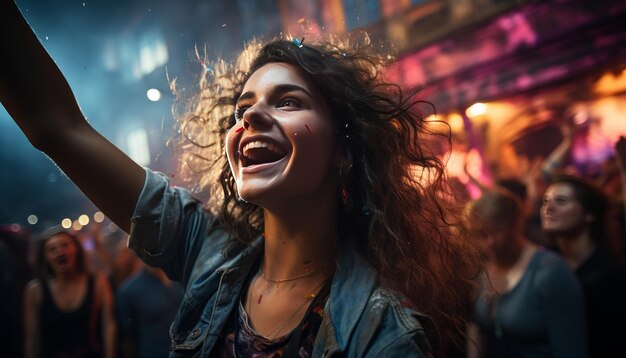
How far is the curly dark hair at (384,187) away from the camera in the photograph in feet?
5.16

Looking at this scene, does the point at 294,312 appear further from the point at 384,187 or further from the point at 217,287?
the point at 384,187

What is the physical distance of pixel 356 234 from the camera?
170cm

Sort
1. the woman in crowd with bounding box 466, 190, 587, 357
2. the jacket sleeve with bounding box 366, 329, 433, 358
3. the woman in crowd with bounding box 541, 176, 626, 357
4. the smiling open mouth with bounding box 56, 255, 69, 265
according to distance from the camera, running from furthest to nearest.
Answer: the smiling open mouth with bounding box 56, 255, 69, 265
the woman in crowd with bounding box 541, 176, 626, 357
the woman in crowd with bounding box 466, 190, 587, 357
the jacket sleeve with bounding box 366, 329, 433, 358

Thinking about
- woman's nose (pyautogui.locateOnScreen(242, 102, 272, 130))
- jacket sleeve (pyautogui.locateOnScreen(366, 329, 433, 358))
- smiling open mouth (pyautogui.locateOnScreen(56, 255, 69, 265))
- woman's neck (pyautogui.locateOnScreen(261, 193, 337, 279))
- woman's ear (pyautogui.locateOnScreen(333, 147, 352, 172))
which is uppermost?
woman's nose (pyautogui.locateOnScreen(242, 102, 272, 130))

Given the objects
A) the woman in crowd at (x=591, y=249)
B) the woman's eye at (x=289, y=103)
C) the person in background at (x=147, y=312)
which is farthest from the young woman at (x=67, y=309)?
the woman in crowd at (x=591, y=249)

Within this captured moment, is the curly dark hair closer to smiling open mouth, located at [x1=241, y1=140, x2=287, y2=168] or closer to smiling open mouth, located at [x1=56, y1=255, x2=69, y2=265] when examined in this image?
smiling open mouth, located at [x1=241, y1=140, x2=287, y2=168]

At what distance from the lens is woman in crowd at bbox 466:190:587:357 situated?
93.4 inches

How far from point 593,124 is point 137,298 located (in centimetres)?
590

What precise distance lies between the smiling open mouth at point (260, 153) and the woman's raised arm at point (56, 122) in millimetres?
376

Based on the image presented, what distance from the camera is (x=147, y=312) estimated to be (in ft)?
11.6

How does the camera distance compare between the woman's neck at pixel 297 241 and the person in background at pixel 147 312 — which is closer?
the woman's neck at pixel 297 241

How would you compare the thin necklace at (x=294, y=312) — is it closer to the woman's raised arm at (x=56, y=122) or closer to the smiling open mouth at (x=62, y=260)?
the woman's raised arm at (x=56, y=122)

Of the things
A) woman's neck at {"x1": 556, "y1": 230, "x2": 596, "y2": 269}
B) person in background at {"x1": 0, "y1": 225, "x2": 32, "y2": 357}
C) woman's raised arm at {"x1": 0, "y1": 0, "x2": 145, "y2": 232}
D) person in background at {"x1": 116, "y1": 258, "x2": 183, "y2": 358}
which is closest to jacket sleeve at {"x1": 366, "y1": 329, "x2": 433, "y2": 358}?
woman's raised arm at {"x1": 0, "y1": 0, "x2": 145, "y2": 232}

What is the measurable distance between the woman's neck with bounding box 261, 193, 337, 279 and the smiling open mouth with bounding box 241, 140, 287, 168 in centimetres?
19
